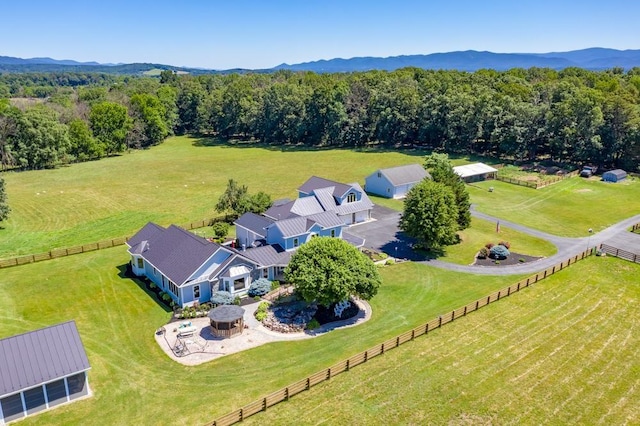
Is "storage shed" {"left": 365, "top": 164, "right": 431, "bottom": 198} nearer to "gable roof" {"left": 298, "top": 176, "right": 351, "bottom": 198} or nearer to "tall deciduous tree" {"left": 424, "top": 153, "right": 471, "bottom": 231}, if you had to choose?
"gable roof" {"left": 298, "top": 176, "right": 351, "bottom": 198}

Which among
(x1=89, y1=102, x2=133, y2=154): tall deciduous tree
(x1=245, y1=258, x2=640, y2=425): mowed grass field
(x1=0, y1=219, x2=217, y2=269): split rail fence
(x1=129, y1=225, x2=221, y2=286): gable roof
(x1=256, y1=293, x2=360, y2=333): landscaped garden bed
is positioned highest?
(x1=89, y1=102, x2=133, y2=154): tall deciduous tree

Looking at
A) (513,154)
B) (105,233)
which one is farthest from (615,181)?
(105,233)

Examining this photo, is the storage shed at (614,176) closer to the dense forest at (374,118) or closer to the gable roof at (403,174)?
the dense forest at (374,118)

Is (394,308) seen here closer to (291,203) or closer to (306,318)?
(306,318)

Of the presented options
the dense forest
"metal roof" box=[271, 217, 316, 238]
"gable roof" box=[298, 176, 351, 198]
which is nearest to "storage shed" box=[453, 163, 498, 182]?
the dense forest

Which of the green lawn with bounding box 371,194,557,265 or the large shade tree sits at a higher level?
the large shade tree

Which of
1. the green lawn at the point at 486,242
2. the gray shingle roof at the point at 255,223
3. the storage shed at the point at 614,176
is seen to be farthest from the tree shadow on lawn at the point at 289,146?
the gray shingle roof at the point at 255,223

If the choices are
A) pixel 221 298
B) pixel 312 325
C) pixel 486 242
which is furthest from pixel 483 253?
pixel 221 298

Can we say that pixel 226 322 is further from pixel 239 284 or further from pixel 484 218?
pixel 484 218
